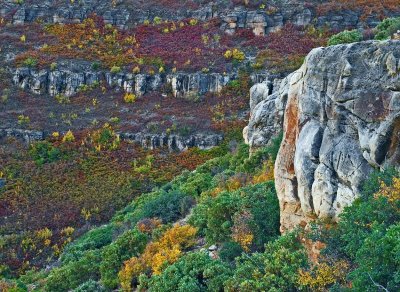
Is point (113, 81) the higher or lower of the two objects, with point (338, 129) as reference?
lower

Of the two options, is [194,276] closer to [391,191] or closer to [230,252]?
[230,252]

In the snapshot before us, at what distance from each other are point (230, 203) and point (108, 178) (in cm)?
1971

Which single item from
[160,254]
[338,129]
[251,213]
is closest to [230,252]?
[251,213]

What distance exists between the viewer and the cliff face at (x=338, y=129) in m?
11.2

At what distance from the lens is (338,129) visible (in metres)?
12.3

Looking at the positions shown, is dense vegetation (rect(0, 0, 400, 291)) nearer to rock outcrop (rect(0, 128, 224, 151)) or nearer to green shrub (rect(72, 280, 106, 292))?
green shrub (rect(72, 280, 106, 292))

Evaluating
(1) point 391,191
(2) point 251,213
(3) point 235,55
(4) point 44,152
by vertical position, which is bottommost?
(4) point 44,152

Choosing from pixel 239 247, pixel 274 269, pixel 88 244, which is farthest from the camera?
pixel 88 244

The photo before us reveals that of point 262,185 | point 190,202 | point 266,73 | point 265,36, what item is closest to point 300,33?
point 265,36

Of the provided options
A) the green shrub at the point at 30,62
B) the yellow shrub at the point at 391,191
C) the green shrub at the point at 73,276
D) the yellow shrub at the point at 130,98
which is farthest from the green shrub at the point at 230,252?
the green shrub at the point at 30,62

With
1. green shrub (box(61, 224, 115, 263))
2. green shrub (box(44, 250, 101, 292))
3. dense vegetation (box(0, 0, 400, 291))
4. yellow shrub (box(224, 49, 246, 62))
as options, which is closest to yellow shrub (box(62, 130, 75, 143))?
dense vegetation (box(0, 0, 400, 291))

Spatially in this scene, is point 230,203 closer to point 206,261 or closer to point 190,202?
point 206,261

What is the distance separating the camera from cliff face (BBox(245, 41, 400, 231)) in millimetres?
11155

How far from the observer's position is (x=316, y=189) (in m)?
12.2
